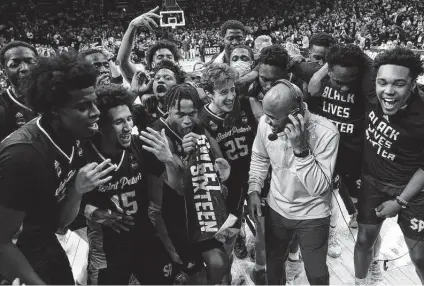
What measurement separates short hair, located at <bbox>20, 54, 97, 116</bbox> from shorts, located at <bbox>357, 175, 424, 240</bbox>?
213cm

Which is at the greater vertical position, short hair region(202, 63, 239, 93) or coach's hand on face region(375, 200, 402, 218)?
short hair region(202, 63, 239, 93)

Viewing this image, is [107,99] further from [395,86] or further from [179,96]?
[395,86]

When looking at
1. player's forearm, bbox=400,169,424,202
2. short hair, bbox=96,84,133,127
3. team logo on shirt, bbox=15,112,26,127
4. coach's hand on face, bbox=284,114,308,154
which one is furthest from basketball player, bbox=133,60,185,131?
player's forearm, bbox=400,169,424,202

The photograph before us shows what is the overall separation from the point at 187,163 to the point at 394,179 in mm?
1494

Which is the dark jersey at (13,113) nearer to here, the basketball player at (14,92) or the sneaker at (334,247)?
the basketball player at (14,92)

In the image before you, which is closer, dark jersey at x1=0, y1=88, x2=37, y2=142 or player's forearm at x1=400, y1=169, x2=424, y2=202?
player's forearm at x1=400, y1=169, x2=424, y2=202

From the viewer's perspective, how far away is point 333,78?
3.00 meters

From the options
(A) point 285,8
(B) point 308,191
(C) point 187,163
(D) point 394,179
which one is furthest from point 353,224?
(A) point 285,8

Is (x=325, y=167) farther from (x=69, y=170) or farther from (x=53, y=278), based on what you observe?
(x=53, y=278)

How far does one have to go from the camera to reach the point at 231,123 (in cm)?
291

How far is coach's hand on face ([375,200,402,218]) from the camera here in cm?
256

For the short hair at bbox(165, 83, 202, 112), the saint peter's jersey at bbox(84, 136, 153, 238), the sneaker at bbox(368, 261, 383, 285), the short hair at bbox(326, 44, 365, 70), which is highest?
the short hair at bbox(326, 44, 365, 70)

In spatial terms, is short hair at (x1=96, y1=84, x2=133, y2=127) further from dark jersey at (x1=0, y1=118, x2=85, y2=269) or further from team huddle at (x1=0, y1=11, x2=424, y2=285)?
dark jersey at (x1=0, y1=118, x2=85, y2=269)

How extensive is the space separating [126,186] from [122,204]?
11 centimetres
